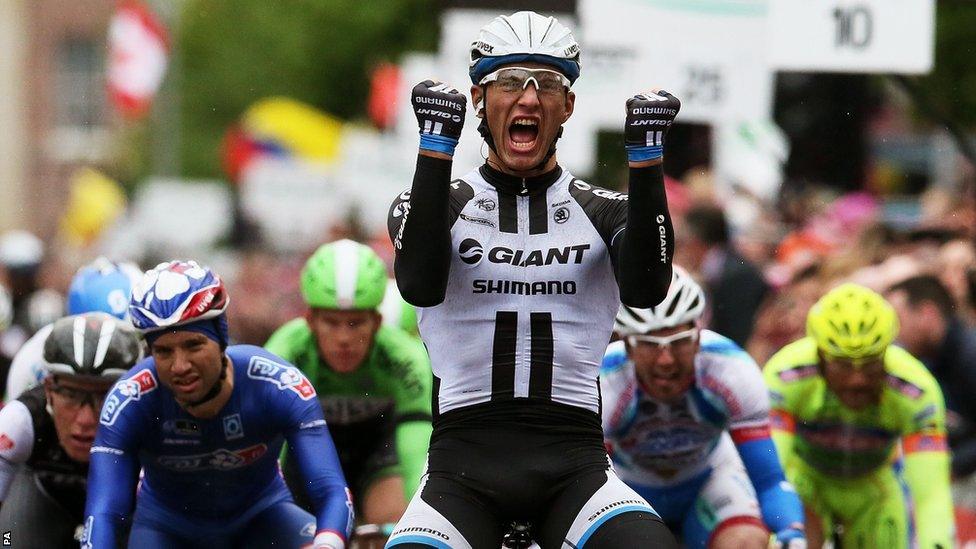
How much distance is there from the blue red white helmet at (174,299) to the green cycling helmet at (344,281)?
6.77 feet

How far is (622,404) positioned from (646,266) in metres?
2.95

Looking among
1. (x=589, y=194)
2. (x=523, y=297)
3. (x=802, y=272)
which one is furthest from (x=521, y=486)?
(x=802, y=272)

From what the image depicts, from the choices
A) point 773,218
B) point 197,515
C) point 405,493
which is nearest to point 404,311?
point 405,493

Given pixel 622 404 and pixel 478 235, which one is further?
pixel 622 404

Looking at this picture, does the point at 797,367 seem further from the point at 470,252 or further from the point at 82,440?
the point at 470,252

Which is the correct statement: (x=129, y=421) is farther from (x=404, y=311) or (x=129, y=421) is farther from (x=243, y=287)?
(x=243, y=287)

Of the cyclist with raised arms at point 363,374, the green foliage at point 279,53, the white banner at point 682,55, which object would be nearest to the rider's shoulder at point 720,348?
the cyclist with raised arms at point 363,374

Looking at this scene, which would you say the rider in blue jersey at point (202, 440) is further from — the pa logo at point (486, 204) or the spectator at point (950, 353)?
the spectator at point (950, 353)

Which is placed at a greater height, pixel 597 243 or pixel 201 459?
pixel 597 243

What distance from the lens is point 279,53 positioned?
136 feet

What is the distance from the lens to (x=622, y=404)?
27.3 ft

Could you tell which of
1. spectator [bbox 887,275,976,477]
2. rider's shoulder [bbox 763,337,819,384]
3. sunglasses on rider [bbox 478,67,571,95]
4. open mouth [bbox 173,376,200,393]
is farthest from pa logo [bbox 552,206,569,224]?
spectator [bbox 887,275,976,477]

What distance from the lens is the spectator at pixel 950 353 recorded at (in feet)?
35.9

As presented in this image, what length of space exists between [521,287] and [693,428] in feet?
10.1
